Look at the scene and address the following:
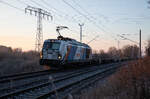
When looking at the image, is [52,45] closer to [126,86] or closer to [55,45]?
[55,45]

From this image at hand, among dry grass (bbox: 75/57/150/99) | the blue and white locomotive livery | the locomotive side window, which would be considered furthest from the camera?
the locomotive side window

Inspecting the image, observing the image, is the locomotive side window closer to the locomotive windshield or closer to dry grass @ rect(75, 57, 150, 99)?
the locomotive windshield

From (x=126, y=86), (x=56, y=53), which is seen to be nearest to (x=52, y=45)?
(x=56, y=53)

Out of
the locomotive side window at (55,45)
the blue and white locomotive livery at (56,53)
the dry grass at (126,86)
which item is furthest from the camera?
the locomotive side window at (55,45)

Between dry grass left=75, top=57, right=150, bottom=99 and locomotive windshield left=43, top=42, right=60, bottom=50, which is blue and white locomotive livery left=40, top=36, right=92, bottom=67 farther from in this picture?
dry grass left=75, top=57, right=150, bottom=99

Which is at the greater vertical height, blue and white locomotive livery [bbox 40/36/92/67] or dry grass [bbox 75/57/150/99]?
blue and white locomotive livery [bbox 40/36/92/67]

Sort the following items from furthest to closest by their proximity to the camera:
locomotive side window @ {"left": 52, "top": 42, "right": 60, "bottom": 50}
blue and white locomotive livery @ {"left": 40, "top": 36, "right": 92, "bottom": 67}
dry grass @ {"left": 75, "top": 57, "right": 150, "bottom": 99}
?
locomotive side window @ {"left": 52, "top": 42, "right": 60, "bottom": 50}
blue and white locomotive livery @ {"left": 40, "top": 36, "right": 92, "bottom": 67}
dry grass @ {"left": 75, "top": 57, "right": 150, "bottom": 99}

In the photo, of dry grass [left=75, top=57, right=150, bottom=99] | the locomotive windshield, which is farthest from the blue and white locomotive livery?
dry grass [left=75, top=57, right=150, bottom=99]

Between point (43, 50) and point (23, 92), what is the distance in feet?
41.0

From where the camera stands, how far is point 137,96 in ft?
25.5

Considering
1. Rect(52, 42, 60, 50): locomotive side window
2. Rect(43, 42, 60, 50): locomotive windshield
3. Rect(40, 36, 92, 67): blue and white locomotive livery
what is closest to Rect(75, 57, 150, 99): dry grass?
Rect(40, 36, 92, 67): blue and white locomotive livery

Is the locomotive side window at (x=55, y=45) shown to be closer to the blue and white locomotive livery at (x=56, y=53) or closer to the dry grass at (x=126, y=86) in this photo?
the blue and white locomotive livery at (x=56, y=53)

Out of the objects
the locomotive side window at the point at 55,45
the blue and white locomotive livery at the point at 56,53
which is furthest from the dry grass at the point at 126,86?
the locomotive side window at the point at 55,45

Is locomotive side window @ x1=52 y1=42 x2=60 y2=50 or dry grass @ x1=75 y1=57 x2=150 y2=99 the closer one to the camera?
dry grass @ x1=75 y1=57 x2=150 y2=99
